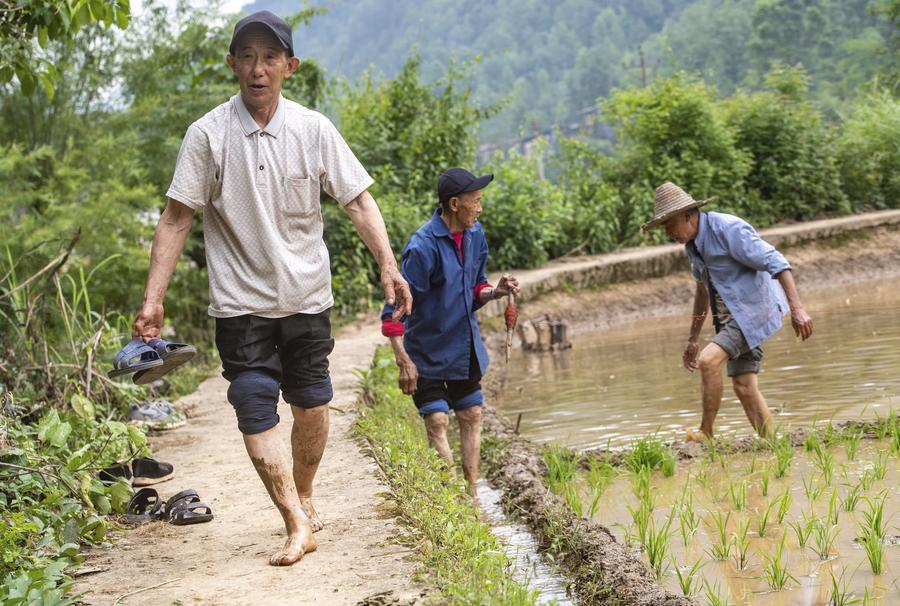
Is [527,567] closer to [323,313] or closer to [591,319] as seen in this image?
[323,313]

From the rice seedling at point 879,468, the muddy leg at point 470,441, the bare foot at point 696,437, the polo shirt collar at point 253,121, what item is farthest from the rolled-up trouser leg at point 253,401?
the bare foot at point 696,437

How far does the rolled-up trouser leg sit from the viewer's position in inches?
163

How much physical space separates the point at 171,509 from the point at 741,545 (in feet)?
8.24

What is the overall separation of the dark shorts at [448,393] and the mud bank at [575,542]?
558 millimetres

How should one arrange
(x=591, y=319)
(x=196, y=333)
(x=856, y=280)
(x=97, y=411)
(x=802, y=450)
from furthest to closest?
(x=856, y=280) < (x=591, y=319) < (x=196, y=333) < (x=97, y=411) < (x=802, y=450)

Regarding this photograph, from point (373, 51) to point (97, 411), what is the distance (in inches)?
4774

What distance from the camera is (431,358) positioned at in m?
6.05

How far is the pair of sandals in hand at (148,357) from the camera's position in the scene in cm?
390

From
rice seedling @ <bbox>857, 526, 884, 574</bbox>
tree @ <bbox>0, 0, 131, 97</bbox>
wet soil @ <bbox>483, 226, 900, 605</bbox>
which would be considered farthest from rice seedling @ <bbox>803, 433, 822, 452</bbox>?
tree @ <bbox>0, 0, 131, 97</bbox>

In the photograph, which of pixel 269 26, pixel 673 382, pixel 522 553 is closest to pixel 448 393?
pixel 522 553

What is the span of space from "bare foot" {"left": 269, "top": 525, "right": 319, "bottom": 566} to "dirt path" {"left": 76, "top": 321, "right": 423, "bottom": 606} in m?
0.03

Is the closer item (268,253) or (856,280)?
(268,253)

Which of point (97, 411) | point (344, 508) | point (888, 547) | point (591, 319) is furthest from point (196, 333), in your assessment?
point (888, 547)

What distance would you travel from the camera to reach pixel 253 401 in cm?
415
